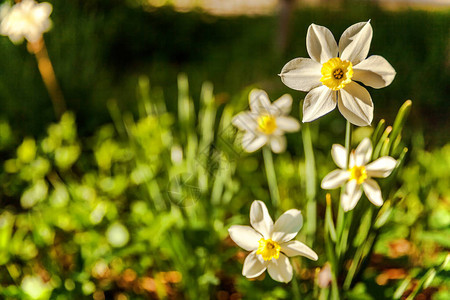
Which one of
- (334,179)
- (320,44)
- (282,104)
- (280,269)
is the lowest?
(280,269)

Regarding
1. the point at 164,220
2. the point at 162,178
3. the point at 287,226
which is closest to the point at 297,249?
the point at 287,226

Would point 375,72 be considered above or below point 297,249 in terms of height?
above

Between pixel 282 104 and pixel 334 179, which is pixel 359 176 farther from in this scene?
pixel 282 104

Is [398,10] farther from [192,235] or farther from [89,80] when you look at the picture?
[192,235]

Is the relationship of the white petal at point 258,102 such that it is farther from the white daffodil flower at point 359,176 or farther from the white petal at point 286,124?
the white daffodil flower at point 359,176

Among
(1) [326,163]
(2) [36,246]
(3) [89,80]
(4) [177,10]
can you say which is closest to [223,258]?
(2) [36,246]

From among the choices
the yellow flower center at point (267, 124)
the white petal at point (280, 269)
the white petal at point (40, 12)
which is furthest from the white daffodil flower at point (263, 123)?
the white petal at point (40, 12)

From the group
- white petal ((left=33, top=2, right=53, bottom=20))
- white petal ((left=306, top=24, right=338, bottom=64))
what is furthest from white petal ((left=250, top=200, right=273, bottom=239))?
white petal ((left=33, top=2, right=53, bottom=20))
